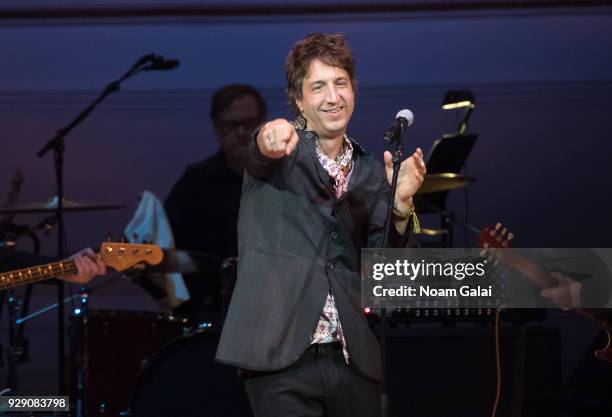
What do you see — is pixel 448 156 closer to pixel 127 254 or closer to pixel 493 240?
pixel 493 240

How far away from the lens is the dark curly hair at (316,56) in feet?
9.21

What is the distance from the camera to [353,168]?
2850mm

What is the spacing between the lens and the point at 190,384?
454 cm

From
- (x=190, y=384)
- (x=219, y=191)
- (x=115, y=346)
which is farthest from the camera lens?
(x=219, y=191)

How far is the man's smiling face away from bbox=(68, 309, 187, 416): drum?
7.80ft

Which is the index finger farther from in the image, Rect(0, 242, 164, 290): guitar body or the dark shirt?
the dark shirt

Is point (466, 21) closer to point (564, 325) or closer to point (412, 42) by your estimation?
point (412, 42)

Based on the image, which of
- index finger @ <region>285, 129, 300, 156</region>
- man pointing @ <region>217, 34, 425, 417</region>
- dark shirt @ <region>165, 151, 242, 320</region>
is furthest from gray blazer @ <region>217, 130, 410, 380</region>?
dark shirt @ <region>165, 151, 242, 320</region>

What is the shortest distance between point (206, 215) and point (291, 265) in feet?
10.7

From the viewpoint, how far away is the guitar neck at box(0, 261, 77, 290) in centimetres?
474

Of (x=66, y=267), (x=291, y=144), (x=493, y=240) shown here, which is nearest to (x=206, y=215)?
(x=66, y=267)

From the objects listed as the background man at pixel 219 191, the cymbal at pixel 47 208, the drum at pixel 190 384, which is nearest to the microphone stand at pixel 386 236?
the drum at pixel 190 384

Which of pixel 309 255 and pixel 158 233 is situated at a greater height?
pixel 309 255

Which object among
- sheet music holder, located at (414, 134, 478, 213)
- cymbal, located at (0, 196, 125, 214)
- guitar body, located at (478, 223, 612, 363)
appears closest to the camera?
guitar body, located at (478, 223, 612, 363)
